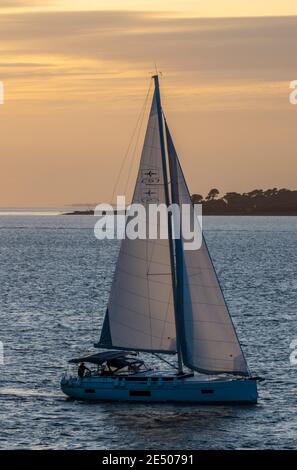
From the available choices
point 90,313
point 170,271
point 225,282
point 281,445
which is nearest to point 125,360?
point 170,271

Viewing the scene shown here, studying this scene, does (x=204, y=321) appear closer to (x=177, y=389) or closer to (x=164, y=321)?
(x=164, y=321)

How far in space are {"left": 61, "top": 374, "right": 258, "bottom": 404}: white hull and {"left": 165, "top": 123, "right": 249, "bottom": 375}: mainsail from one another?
2.72ft

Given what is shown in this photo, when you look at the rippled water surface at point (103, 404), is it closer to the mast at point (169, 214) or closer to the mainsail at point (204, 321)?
the mainsail at point (204, 321)

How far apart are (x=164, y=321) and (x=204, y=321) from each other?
2.02 metres

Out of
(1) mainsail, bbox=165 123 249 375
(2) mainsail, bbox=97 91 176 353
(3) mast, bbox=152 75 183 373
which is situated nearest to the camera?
(3) mast, bbox=152 75 183 373

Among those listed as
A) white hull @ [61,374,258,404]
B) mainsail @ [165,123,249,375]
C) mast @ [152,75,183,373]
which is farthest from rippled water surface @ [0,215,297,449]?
mast @ [152,75,183,373]

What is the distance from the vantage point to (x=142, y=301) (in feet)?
222

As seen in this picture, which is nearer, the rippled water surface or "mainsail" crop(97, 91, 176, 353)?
the rippled water surface

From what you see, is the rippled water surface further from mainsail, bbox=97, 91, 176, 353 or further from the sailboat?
mainsail, bbox=97, 91, 176, 353

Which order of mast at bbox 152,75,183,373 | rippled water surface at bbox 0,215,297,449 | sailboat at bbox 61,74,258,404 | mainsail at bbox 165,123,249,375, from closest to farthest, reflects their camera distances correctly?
rippled water surface at bbox 0,215,297,449 < mast at bbox 152,75,183,373 < sailboat at bbox 61,74,258,404 < mainsail at bbox 165,123,249,375

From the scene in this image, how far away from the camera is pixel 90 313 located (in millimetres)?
107875

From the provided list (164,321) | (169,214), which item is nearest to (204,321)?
(164,321)

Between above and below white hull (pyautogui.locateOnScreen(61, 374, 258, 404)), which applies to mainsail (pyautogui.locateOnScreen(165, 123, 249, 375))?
above

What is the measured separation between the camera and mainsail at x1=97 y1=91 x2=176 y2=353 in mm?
67250
